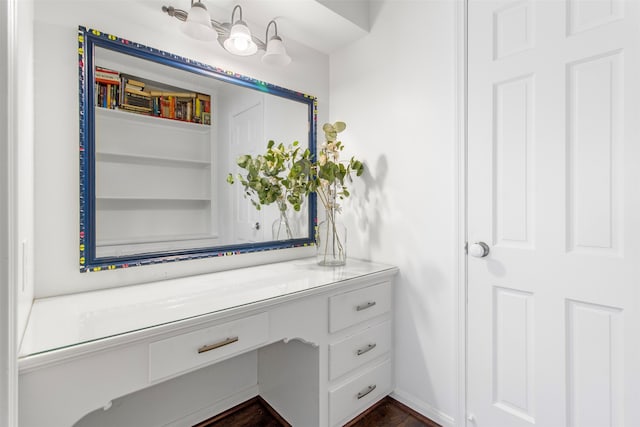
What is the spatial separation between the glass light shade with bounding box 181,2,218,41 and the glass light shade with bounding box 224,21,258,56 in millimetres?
143

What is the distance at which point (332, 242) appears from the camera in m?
2.00

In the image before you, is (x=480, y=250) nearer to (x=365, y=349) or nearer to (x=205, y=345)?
(x=365, y=349)

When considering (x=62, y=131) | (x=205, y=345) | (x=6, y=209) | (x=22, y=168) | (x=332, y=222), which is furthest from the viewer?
(x=332, y=222)

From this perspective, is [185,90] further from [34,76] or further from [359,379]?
[359,379]

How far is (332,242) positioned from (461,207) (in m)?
0.79

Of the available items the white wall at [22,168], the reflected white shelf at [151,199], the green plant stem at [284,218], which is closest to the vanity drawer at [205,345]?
the white wall at [22,168]

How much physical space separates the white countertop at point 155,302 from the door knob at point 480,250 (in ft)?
1.50

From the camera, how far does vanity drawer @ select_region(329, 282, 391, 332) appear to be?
1490mm

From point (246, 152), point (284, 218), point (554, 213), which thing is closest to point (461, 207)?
point (554, 213)

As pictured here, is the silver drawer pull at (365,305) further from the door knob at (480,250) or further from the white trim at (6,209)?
the white trim at (6,209)

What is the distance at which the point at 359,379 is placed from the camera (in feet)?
5.34

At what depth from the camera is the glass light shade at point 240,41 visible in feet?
5.09

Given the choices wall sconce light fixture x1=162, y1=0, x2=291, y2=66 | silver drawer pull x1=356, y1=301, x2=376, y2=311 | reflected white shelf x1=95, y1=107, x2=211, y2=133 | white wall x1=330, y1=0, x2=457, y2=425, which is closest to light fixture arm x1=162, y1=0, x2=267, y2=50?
wall sconce light fixture x1=162, y1=0, x2=291, y2=66

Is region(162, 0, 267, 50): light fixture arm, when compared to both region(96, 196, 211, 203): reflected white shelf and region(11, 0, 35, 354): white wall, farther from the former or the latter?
region(96, 196, 211, 203): reflected white shelf
